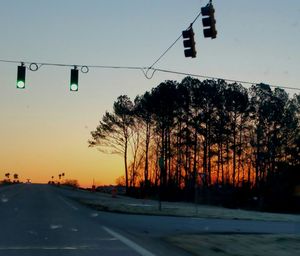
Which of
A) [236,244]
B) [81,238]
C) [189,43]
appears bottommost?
[236,244]

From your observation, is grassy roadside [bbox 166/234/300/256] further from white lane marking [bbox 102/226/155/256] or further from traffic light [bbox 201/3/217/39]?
traffic light [bbox 201/3/217/39]

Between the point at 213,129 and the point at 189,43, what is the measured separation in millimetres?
57114

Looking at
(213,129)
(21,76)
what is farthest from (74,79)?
(213,129)

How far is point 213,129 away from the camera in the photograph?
262ft

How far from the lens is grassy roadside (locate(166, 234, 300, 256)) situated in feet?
53.6

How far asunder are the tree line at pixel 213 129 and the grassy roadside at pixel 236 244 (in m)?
50.3

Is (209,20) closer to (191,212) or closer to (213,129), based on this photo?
(191,212)

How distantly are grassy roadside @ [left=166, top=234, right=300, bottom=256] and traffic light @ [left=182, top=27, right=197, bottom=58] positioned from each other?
6.52m

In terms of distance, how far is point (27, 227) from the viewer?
2230 centimetres

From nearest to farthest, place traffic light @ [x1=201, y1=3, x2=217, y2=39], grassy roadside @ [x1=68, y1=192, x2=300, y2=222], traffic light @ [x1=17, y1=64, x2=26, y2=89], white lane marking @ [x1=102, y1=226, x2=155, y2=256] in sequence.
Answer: white lane marking @ [x1=102, y1=226, x2=155, y2=256], traffic light @ [x1=201, y1=3, x2=217, y2=39], traffic light @ [x1=17, y1=64, x2=26, y2=89], grassy roadside @ [x1=68, y1=192, x2=300, y2=222]

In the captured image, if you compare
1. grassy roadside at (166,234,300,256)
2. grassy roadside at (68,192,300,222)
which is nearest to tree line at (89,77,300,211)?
grassy roadside at (68,192,300,222)

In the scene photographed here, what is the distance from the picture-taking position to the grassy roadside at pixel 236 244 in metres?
16.3

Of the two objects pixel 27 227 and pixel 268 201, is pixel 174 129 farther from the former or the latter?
pixel 27 227

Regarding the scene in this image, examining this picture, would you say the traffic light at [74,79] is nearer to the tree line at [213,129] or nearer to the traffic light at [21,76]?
the traffic light at [21,76]
